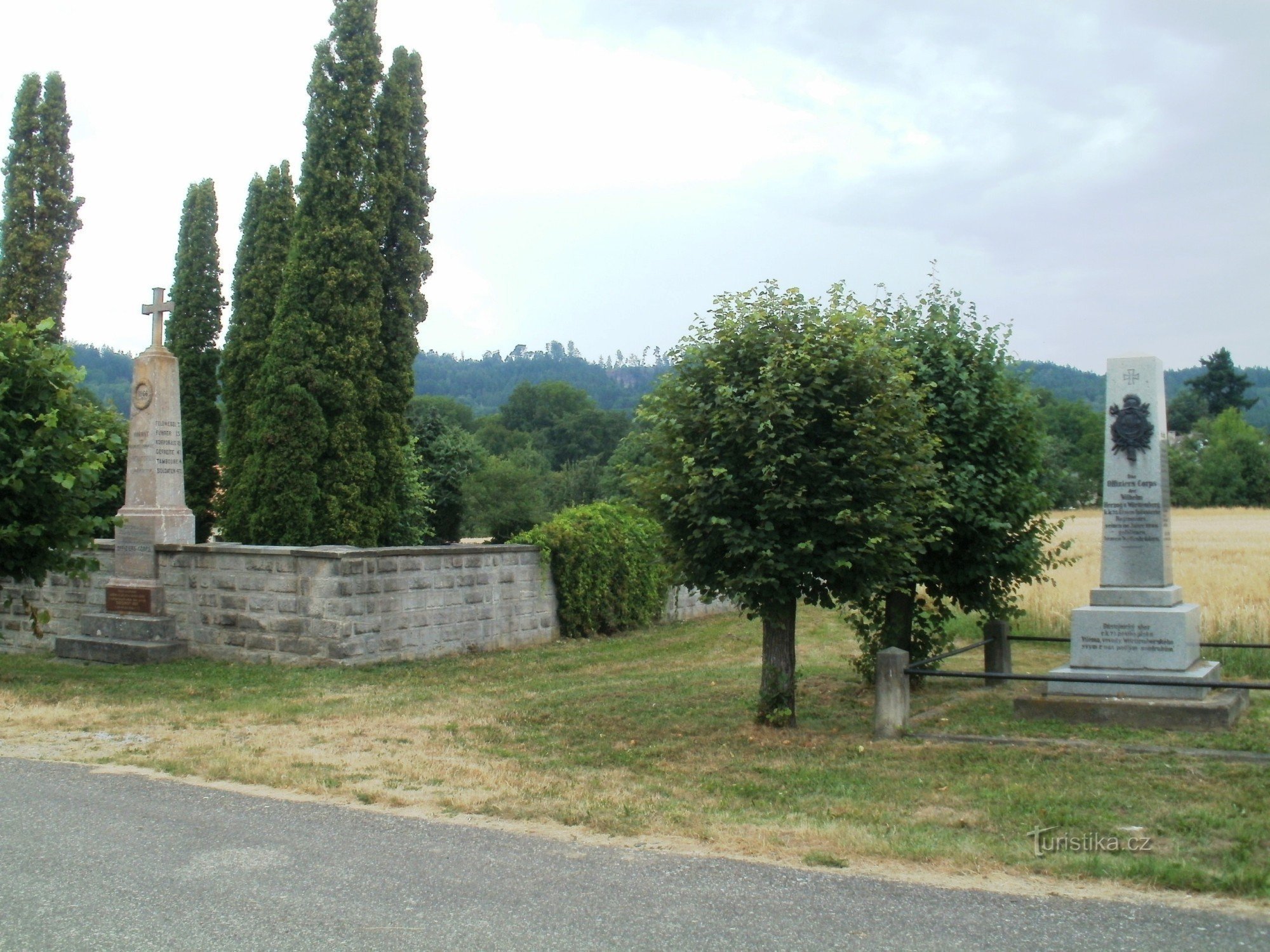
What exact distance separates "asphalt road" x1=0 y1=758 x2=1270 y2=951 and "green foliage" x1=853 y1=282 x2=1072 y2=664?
5.93 meters

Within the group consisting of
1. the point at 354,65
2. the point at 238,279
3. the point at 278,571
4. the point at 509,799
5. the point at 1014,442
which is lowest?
the point at 509,799

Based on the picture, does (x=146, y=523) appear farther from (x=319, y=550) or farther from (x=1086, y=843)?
(x=1086, y=843)

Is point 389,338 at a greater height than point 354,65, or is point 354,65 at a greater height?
point 354,65

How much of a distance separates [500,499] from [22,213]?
1885 cm

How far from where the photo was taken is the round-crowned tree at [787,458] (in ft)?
30.4

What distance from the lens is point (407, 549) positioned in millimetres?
15125

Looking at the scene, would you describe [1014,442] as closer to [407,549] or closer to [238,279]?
[407,549]

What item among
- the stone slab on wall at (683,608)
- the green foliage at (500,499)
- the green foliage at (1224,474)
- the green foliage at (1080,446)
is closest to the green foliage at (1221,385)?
the green foliage at (1080,446)

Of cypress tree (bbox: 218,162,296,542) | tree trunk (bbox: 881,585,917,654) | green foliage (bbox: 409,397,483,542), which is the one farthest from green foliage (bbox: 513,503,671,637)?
green foliage (bbox: 409,397,483,542)

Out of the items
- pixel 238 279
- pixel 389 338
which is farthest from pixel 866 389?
pixel 238 279

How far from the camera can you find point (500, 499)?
4341cm

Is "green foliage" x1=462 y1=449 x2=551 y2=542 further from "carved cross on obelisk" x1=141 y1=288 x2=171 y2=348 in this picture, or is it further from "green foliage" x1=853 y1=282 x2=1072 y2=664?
"green foliage" x1=853 y1=282 x2=1072 y2=664

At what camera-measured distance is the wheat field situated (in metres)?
16.7

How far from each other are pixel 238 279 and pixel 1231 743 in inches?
1069
